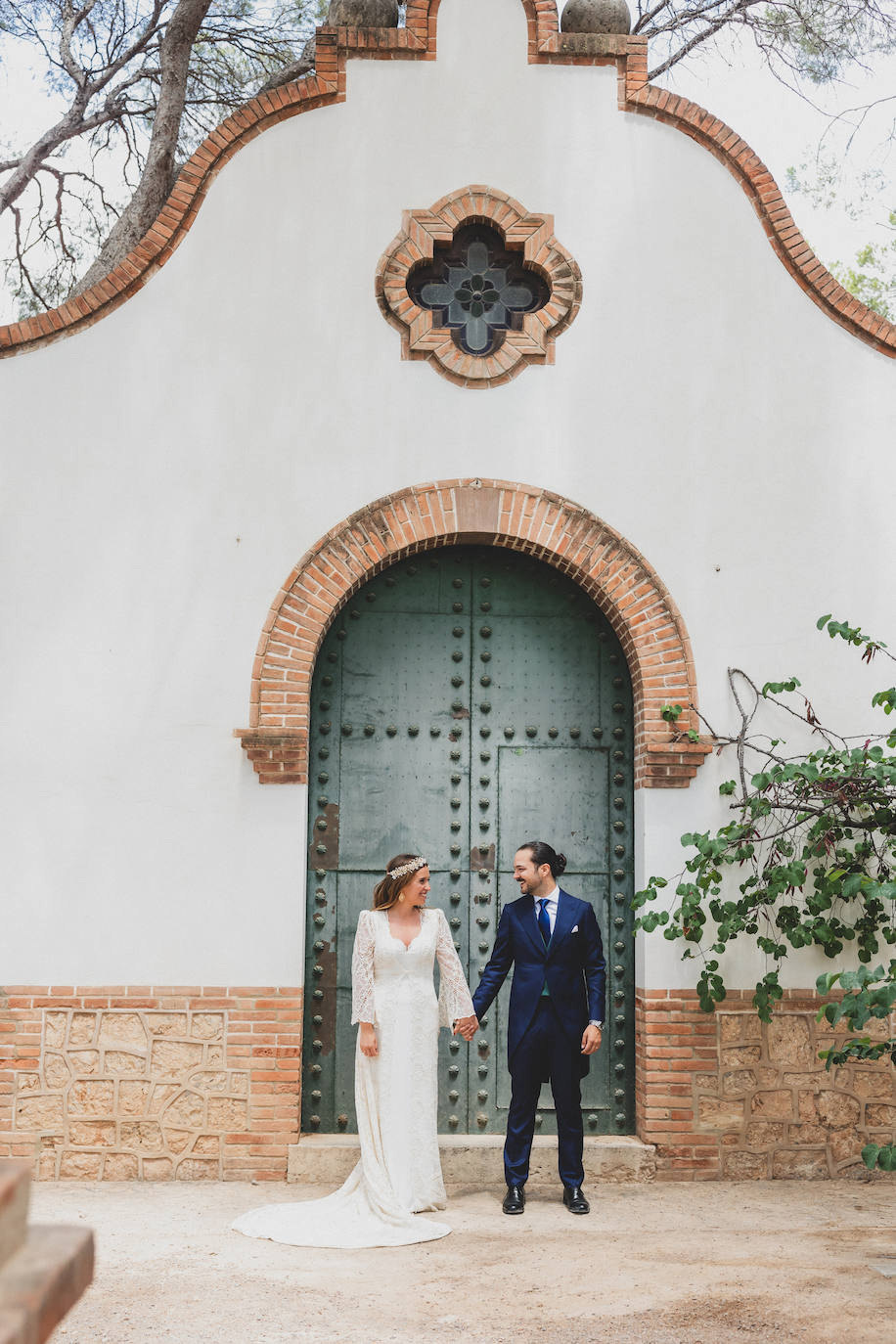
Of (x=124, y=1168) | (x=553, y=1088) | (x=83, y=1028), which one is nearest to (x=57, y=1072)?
(x=83, y=1028)

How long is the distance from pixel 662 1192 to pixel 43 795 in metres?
3.87

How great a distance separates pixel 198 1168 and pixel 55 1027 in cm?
105

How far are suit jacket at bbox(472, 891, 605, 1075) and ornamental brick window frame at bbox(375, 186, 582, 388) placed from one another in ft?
9.87

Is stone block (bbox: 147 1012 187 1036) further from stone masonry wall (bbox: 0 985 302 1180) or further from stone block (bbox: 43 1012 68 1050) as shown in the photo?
stone block (bbox: 43 1012 68 1050)

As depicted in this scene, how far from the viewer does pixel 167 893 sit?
22.9 ft

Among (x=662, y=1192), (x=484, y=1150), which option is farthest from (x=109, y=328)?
(x=662, y=1192)

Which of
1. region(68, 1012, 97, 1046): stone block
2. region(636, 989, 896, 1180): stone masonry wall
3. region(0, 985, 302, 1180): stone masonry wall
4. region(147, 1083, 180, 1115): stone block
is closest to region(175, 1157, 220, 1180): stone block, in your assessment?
region(0, 985, 302, 1180): stone masonry wall

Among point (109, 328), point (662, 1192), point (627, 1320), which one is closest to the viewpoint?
point (627, 1320)

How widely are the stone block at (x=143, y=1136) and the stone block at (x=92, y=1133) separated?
66 mm

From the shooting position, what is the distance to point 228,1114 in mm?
6812

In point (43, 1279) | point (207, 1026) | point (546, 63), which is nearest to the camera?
point (43, 1279)

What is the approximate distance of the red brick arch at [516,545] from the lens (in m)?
7.10

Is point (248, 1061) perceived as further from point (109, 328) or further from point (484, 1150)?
point (109, 328)

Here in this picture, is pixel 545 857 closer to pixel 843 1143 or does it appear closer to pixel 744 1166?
pixel 744 1166
